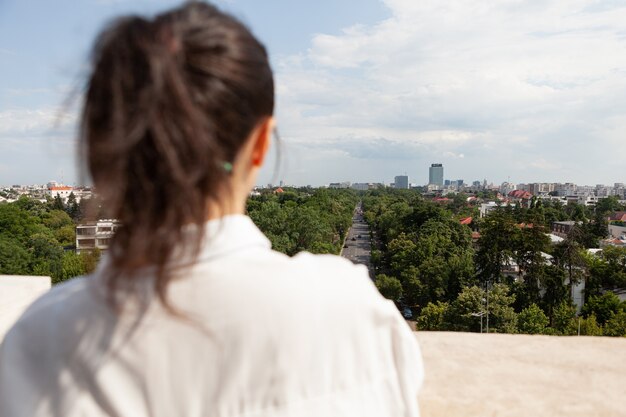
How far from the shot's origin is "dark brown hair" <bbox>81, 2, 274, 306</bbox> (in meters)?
0.53

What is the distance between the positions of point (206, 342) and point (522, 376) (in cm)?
202

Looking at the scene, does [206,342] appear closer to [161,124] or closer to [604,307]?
[161,124]

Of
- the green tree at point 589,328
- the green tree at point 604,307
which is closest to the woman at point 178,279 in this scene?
the green tree at point 589,328

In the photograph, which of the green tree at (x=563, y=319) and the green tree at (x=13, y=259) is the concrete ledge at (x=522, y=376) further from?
the green tree at (x=13, y=259)

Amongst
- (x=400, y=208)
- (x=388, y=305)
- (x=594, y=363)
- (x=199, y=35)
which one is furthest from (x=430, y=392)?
(x=400, y=208)

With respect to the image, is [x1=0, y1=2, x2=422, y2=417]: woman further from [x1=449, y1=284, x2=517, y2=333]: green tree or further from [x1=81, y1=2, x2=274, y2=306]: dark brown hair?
[x1=449, y1=284, x2=517, y2=333]: green tree

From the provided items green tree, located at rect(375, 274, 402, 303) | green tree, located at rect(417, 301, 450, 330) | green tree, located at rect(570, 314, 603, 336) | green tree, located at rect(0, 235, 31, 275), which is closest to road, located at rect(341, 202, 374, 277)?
green tree, located at rect(375, 274, 402, 303)

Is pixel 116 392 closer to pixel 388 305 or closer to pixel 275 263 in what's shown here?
pixel 275 263

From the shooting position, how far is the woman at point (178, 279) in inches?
21.2

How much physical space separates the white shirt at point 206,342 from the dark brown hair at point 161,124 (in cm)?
4

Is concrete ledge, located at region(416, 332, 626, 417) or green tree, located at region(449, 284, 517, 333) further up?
concrete ledge, located at region(416, 332, 626, 417)

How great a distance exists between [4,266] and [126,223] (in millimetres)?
26189

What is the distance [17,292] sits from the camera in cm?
335

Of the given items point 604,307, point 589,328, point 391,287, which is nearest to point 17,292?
point 589,328
